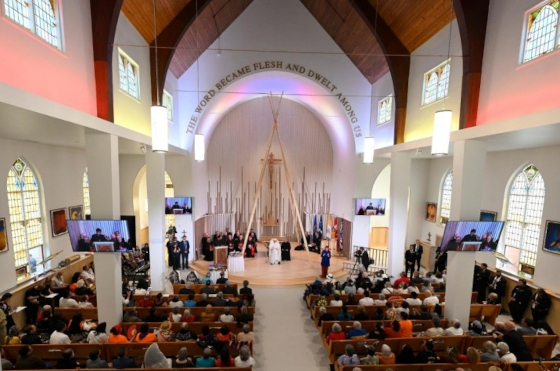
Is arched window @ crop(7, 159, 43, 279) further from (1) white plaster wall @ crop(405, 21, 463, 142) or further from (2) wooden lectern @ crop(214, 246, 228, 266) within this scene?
(1) white plaster wall @ crop(405, 21, 463, 142)

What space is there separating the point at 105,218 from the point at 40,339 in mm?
2230

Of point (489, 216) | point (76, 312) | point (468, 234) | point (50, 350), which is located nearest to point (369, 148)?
point (468, 234)

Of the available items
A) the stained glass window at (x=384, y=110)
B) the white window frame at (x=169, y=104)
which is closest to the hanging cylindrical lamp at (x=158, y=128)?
the white window frame at (x=169, y=104)

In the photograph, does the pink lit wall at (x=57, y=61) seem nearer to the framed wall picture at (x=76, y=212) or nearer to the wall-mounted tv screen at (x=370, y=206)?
the framed wall picture at (x=76, y=212)

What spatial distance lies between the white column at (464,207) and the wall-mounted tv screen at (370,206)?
5511 mm

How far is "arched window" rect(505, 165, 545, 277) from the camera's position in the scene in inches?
314

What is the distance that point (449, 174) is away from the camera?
38.9 ft

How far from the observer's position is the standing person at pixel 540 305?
272 inches

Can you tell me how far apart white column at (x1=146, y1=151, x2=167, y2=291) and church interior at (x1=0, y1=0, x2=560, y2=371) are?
2.5 inches

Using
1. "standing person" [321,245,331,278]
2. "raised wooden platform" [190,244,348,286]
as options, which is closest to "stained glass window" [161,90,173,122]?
"raised wooden platform" [190,244,348,286]

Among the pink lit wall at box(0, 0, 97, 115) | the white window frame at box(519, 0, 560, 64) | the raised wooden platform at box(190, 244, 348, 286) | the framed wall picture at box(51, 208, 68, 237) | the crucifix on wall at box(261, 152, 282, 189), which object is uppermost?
the white window frame at box(519, 0, 560, 64)

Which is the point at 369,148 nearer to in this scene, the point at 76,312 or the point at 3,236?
the point at 76,312

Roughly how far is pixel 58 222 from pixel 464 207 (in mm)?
10780

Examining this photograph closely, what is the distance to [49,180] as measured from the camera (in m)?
8.58
